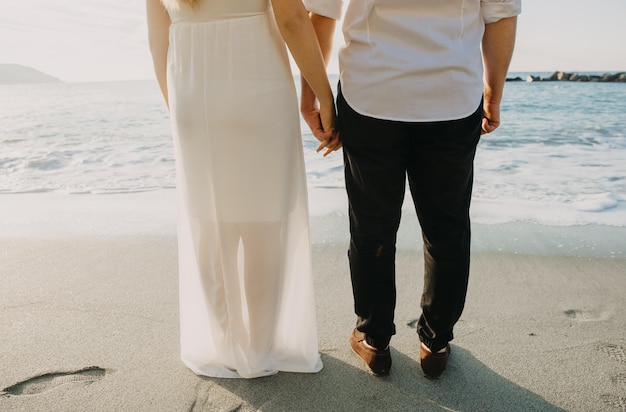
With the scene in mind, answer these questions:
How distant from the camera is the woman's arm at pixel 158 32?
181 cm

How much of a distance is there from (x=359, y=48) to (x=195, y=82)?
0.57 m

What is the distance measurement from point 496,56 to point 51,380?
209cm

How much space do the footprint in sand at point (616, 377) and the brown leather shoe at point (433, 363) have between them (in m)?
0.57

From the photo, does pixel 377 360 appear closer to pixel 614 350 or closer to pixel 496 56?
pixel 614 350

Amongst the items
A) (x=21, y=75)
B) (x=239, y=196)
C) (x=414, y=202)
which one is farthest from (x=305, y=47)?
(x=21, y=75)

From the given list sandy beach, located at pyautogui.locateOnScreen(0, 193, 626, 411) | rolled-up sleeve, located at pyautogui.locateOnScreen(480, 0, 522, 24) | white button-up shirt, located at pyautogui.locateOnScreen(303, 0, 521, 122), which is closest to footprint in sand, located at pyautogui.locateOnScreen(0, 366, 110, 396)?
sandy beach, located at pyautogui.locateOnScreen(0, 193, 626, 411)

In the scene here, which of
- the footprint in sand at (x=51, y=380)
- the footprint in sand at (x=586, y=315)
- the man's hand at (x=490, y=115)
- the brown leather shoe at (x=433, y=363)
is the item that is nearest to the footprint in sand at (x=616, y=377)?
the footprint in sand at (x=586, y=315)

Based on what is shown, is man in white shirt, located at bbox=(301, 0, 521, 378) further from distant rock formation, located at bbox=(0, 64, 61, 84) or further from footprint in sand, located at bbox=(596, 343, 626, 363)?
distant rock formation, located at bbox=(0, 64, 61, 84)

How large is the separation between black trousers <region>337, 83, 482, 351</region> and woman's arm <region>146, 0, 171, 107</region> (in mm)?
684

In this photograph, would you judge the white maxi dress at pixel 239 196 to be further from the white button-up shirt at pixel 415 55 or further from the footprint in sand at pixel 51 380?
the footprint in sand at pixel 51 380

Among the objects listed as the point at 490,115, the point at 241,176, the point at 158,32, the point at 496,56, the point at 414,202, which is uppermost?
the point at 158,32

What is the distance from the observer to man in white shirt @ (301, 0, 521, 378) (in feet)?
5.32

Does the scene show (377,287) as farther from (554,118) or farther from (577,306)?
(554,118)

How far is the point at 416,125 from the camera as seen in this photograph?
1693mm
